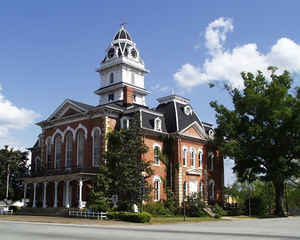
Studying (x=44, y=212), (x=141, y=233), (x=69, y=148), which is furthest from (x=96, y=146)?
(x=141, y=233)

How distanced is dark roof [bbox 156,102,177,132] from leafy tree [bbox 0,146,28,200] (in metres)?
18.7

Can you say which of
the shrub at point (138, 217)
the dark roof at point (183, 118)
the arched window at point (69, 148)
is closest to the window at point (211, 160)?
the dark roof at point (183, 118)

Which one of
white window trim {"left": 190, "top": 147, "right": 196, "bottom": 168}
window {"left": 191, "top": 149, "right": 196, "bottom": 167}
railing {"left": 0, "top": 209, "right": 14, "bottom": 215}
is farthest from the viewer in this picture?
window {"left": 191, "top": 149, "right": 196, "bottom": 167}

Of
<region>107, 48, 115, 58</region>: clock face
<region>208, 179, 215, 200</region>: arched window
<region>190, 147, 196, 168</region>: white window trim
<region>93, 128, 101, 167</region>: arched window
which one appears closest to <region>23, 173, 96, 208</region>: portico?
<region>93, 128, 101, 167</region>: arched window

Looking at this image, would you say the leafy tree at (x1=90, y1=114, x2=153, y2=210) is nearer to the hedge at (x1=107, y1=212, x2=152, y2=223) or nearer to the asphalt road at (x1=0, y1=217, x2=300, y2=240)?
the hedge at (x1=107, y1=212, x2=152, y2=223)

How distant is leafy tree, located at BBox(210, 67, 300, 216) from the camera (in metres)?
42.8

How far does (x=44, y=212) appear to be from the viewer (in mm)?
40000

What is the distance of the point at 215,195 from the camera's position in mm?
48531

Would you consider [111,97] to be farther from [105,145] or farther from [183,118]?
[105,145]

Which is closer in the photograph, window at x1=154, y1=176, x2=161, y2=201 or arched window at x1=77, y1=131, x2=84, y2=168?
window at x1=154, y1=176, x2=161, y2=201

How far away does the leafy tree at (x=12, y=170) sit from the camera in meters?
48.6

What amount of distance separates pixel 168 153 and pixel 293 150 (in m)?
13.9

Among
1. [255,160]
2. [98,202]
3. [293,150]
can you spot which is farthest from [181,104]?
[98,202]

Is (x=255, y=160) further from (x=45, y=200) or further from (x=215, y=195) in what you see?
(x=45, y=200)
